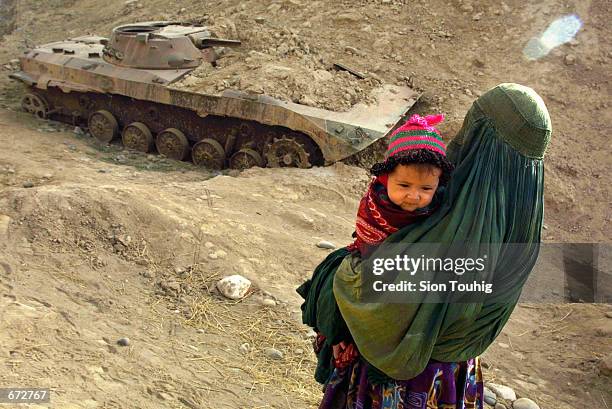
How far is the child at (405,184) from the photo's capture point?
7.09 feet

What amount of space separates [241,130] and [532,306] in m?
5.20

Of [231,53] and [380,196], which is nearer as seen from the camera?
[380,196]

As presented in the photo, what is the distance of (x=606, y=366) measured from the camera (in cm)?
521

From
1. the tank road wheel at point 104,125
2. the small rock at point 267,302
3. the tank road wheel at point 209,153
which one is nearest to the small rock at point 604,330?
the small rock at point 267,302

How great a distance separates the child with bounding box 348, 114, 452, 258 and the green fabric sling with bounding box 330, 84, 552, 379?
56 millimetres

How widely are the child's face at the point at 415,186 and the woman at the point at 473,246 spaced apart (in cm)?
6

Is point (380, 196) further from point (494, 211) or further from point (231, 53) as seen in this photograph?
point (231, 53)

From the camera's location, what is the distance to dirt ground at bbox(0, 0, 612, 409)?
4.26 metres

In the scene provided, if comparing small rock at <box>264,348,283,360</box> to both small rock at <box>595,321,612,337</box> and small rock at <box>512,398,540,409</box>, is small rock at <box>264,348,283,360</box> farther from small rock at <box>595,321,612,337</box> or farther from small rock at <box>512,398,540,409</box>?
small rock at <box>595,321,612,337</box>

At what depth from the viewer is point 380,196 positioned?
2277 millimetres

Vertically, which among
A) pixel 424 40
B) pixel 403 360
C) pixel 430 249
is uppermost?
pixel 424 40

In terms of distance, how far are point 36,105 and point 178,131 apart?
338 centimetres

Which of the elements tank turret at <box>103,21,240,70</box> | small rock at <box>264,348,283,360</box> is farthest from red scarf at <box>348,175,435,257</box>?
tank turret at <box>103,21,240,70</box>

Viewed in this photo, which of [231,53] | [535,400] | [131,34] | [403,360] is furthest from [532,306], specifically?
[131,34]
